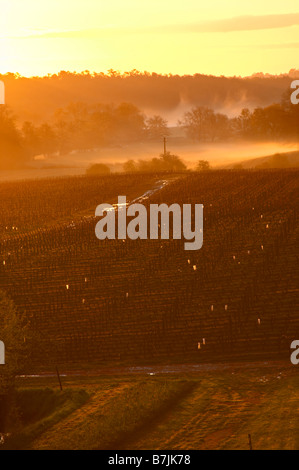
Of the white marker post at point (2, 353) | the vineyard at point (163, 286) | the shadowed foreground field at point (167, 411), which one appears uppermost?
the vineyard at point (163, 286)

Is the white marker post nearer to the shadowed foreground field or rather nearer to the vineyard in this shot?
the shadowed foreground field

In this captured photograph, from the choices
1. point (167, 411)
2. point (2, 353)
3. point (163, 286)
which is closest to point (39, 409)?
point (2, 353)

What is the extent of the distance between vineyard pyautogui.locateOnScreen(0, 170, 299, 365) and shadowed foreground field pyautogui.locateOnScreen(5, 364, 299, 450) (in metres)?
4.10

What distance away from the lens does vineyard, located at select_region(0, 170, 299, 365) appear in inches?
2186

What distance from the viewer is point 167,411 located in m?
46.9

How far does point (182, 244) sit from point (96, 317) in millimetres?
19620

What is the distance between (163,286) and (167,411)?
20043 mm

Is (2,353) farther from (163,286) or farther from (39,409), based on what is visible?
(163,286)

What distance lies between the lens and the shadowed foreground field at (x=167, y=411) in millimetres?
42062

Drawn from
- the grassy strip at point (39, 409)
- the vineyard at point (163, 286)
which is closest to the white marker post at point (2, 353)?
the grassy strip at point (39, 409)

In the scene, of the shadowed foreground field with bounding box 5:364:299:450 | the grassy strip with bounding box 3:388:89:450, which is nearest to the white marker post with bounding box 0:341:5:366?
the shadowed foreground field with bounding box 5:364:299:450

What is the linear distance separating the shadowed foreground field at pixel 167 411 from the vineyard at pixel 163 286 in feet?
13.4

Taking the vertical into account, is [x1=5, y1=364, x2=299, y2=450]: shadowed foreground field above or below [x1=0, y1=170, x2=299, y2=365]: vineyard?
below

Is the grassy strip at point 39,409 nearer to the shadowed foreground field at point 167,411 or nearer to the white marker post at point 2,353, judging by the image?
the shadowed foreground field at point 167,411
